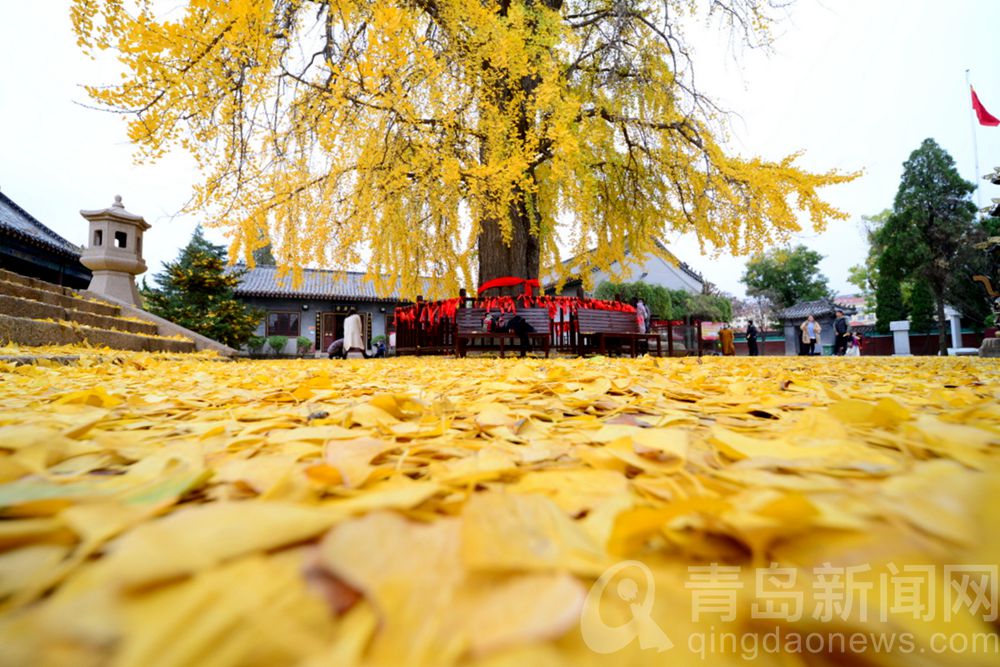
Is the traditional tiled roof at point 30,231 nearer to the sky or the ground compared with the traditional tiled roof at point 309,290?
nearer to the sky

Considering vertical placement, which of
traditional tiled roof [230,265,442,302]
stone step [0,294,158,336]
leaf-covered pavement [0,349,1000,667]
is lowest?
leaf-covered pavement [0,349,1000,667]

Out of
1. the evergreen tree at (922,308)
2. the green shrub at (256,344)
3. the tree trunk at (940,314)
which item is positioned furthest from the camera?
the evergreen tree at (922,308)

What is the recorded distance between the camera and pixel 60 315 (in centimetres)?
465

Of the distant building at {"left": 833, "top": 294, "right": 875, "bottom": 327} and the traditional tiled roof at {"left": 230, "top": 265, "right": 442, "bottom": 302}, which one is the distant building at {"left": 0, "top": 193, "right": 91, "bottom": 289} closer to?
the traditional tiled roof at {"left": 230, "top": 265, "right": 442, "bottom": 302}

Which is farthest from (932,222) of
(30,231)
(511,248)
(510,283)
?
(30,231)

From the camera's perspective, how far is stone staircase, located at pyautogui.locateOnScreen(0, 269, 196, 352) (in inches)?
144

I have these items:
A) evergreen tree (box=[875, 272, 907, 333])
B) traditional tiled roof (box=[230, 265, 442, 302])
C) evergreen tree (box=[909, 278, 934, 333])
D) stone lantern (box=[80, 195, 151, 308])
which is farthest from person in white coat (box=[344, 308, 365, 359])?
evergreen tree (box=[909, 278, 934, 333])

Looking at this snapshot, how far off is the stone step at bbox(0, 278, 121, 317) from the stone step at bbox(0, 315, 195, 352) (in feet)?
2.04

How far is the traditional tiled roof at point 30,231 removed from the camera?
10.6 meters

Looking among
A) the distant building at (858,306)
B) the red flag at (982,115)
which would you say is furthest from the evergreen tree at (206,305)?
the distant building at (858,306)

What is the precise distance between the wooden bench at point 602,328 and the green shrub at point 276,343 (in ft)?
48.6

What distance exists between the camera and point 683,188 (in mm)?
6961

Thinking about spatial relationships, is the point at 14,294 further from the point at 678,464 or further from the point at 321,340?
the point at 321,340

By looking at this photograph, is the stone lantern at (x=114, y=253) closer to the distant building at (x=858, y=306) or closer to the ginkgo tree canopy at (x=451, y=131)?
the ginkgo tree canopy at (x=451, y=131)
